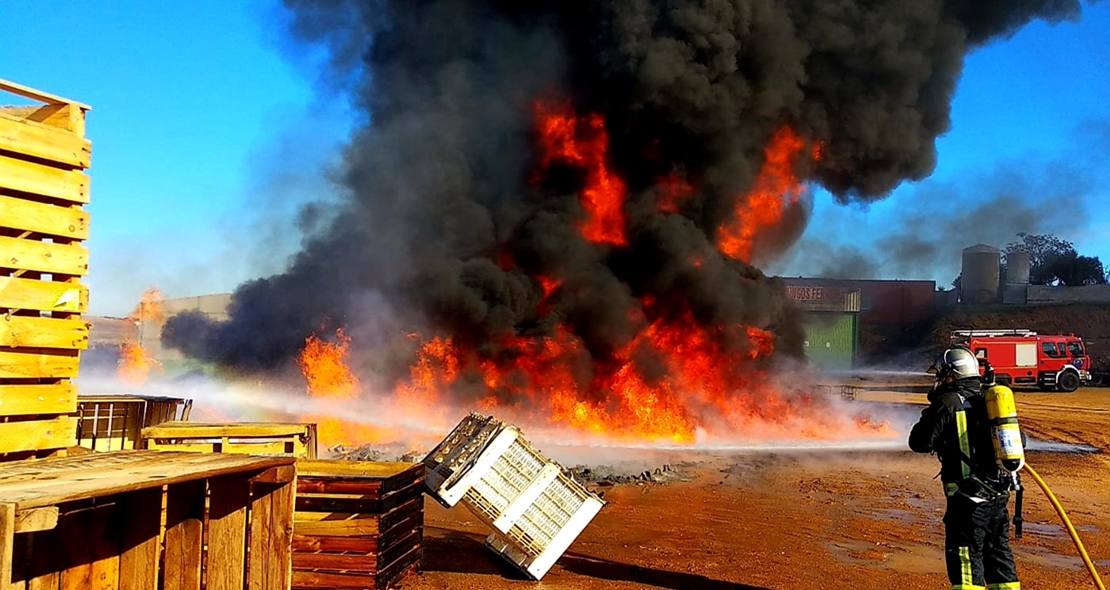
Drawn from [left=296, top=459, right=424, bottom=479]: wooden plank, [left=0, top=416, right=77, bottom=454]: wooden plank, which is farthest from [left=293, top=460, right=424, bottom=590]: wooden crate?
[left=0, top=416, right=77, bottom=454]: wooden plank

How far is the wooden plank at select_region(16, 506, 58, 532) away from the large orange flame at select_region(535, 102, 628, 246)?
19042mm

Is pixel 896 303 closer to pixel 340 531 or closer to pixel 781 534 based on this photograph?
pixel 781 534

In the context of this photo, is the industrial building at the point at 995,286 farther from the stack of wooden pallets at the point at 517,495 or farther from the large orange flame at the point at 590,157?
the stack of wooden pallets at the point at 517,495

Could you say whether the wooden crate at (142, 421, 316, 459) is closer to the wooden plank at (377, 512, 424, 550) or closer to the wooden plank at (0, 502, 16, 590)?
the wooden plank at (377, 512, 424, 550)

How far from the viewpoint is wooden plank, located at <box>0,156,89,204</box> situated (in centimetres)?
423

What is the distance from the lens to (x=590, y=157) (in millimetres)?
22219

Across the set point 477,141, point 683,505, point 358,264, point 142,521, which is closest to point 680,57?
point 477,141

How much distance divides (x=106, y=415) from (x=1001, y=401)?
33.0 ft

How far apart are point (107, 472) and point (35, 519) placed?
0.78m

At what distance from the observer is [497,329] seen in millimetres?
19359

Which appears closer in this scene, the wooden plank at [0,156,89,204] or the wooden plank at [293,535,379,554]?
the wooden plank at [0,156,89,204]

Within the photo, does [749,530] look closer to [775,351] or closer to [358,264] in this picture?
[775,351]

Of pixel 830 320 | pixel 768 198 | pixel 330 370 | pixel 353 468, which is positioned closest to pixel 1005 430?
pixel 353 468

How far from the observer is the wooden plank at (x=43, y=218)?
4215mm
